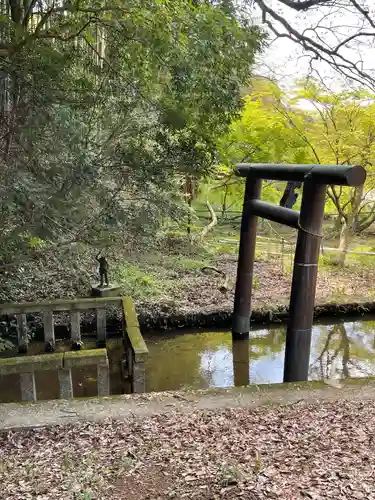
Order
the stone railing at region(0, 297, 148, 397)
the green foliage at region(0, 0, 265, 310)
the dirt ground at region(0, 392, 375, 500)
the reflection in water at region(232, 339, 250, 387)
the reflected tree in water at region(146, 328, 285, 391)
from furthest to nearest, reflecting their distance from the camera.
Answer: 1. the reflection in water at region(232, 339, 250, 387)
2. the reflected tree in water at region(146, 328, 285, 391)
3. the stone railing at region(0, 297, 148, 397)
4. the green foliage at region(0, 0, 265, 310)
5. the dirt ground at region(0, 392, 375, 500)

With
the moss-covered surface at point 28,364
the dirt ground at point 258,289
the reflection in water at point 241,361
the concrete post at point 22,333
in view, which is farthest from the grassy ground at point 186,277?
the moss-covered surface at point 28,364

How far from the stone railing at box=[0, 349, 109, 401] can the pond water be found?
1.19 meters

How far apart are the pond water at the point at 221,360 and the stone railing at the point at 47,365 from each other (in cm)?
119

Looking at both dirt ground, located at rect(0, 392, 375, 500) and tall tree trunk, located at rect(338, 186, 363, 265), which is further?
tall tree trunk, located at rect(338, 186, 363, 265)

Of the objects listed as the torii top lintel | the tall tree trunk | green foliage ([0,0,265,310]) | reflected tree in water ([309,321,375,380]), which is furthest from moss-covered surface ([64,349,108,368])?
the tall tree trunk

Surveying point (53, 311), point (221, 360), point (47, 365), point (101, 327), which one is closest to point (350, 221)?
point (221, 360)

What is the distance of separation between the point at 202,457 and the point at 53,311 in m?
3.67

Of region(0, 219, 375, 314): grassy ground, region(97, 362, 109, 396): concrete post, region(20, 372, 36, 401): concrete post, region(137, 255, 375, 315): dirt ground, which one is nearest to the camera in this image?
region(20, 372, 36, 401): concrete post

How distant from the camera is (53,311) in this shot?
584 centimetres

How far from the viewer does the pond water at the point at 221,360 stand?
5520 mm

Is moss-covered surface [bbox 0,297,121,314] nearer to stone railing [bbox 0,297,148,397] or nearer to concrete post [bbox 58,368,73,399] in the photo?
stone railing [bbox 0,297,148,397]

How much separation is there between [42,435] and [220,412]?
139cm

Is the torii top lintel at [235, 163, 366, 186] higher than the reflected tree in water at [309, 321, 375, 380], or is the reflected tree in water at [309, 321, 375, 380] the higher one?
the torii top lintel at [235, 163, 366, 186]

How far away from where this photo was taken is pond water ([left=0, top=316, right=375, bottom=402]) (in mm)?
5520
